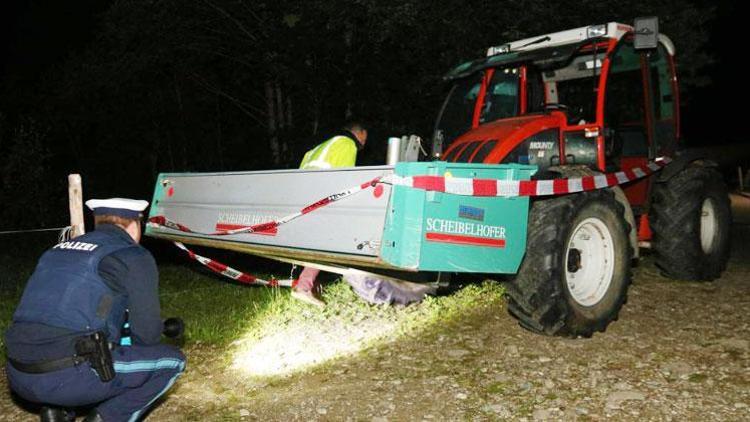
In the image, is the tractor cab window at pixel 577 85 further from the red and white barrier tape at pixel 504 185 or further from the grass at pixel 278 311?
the grass at pixel 278 311

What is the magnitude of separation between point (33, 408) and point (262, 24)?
12573 millimetres

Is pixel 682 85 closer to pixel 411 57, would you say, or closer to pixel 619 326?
pixel 411 57

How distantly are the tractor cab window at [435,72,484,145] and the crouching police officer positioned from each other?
14.2ft

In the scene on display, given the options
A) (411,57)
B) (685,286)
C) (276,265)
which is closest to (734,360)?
(685,286)

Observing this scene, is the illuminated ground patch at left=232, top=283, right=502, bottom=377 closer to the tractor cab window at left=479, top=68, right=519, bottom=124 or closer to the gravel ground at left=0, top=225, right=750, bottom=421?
the gravel ground at left=0, top=225, right=750, bottom=421

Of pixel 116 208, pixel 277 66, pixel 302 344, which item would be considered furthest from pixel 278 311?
pixel 277 66

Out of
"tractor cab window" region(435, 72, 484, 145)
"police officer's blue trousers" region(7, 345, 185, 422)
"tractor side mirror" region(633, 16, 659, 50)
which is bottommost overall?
"police officer's blue trousers" region(7, 345, 185, 422)

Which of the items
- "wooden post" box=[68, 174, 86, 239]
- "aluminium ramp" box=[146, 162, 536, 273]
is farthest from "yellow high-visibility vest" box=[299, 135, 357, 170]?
"wooden post" box=[68, 174, 86, 239]

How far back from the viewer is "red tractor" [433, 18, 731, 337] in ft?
16.1

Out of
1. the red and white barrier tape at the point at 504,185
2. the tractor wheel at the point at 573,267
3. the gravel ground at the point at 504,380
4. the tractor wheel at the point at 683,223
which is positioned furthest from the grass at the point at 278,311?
the tractor wheel at the point at 683,223

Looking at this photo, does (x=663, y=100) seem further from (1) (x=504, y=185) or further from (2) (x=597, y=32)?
(1) (x=504, y=185)

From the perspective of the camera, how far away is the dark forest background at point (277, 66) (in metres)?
12.4

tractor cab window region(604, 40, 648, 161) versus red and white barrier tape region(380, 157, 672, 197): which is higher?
tractor cab window region(604, 40, 648, 161)

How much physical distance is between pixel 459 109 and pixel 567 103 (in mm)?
1455
